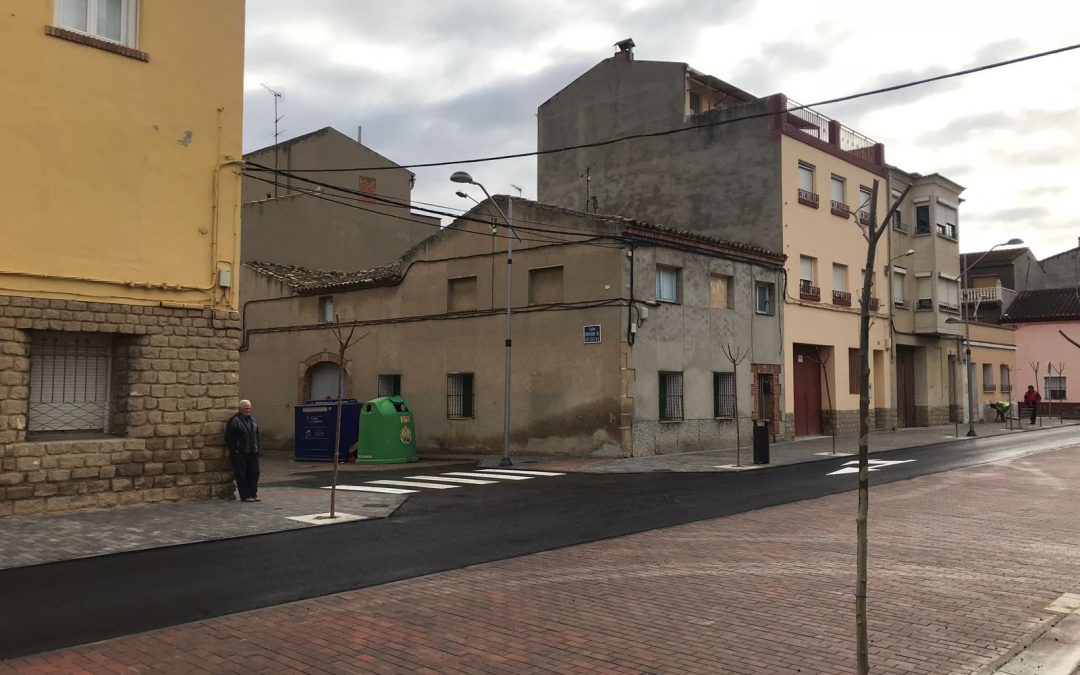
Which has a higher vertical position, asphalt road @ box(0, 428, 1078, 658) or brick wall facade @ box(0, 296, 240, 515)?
brick wall facade @ box(0, 296, 240, 515)

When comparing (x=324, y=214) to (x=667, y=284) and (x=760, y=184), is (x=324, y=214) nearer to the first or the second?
(x=667, y=284)

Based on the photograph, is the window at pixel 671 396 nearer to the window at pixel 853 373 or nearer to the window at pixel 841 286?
the window at pixel 841 286

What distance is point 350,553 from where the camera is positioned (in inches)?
342

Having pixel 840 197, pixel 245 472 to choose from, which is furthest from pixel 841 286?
pixel 245 472

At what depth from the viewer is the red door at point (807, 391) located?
27.3 metres

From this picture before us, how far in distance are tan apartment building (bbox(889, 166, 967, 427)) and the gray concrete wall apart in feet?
30.5

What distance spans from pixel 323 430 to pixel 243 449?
1047 centimetres

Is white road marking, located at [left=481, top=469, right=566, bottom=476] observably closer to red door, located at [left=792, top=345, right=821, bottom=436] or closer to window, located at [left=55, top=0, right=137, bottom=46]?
window, located at [left=55, top=0, right=137, bottom=46]

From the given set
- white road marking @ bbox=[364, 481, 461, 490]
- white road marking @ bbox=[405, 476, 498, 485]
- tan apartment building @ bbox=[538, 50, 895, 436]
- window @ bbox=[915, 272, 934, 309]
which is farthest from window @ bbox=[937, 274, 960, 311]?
white road marking @ bbox=[364, 481, 461, 490]

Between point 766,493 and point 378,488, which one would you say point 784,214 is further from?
point 378,488

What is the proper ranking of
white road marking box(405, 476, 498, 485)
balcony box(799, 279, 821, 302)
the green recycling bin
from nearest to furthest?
white road marking box(405, 476, 498, 485)
the green recycling bin
balcony box(799, 279, 821, 302)

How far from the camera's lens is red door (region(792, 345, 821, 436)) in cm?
2728

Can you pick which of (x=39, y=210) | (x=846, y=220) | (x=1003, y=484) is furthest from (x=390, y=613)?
(x=846, y=220)

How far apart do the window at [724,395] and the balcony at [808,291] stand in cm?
507
